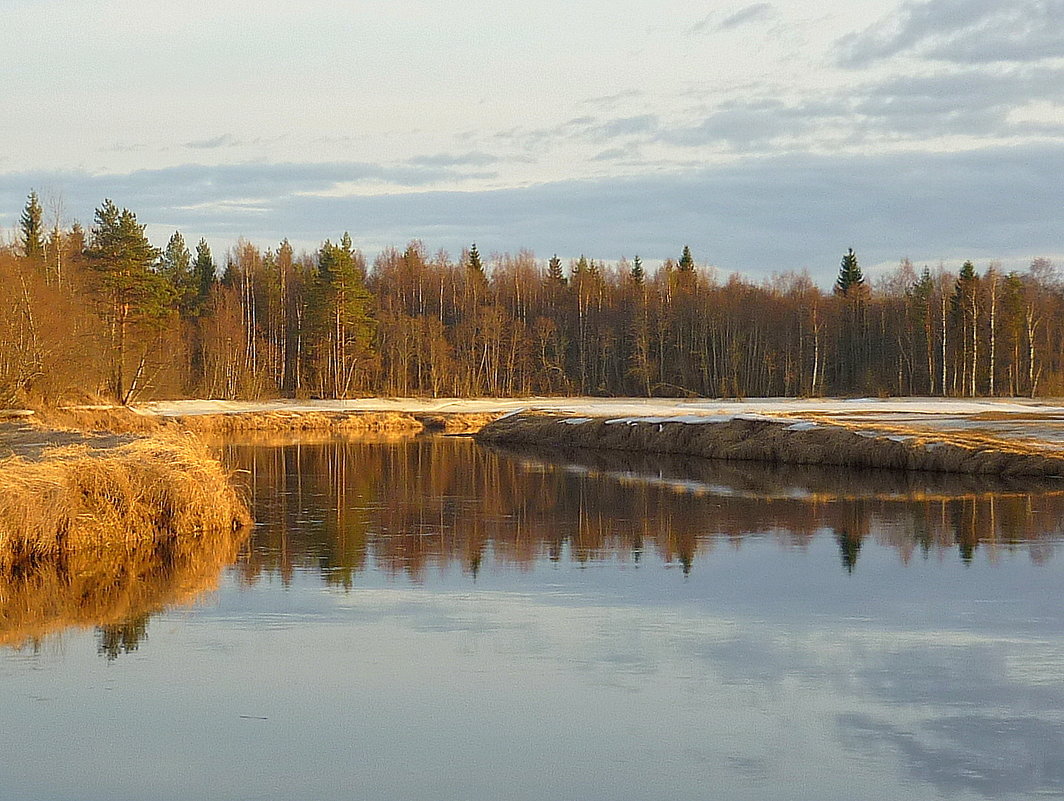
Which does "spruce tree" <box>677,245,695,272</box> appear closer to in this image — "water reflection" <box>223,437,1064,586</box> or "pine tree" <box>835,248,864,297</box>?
"pine tree" <box>835,248,864,297</box>

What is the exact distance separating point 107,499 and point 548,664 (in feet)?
30.7

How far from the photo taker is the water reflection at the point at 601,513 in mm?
19438

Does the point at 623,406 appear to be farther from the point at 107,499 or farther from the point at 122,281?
the point at 107,499

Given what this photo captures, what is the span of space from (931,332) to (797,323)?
394 inches

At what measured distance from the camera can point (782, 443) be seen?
1510 inches

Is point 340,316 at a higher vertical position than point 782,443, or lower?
higher

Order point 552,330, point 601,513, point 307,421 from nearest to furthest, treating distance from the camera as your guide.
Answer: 1. point 601,513
2. point 307,421
3. point 552,330

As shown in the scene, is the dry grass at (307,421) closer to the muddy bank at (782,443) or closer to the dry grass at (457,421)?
the dry grass at (457,421)

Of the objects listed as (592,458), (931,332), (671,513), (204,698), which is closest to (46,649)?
(204,698)

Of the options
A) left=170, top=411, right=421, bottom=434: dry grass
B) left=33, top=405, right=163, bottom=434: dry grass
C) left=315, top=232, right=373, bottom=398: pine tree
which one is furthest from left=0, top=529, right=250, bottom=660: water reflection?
left=315, top=232, right=373, bottom=398: pine tree

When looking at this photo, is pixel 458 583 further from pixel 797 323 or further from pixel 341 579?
pixel 797 323

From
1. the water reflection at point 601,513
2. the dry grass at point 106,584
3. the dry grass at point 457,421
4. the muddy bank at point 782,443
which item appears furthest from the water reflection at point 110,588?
the dry grass at point 457,421

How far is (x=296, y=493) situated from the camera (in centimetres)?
2905

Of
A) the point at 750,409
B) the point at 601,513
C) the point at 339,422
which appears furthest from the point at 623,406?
the point at 601,513
